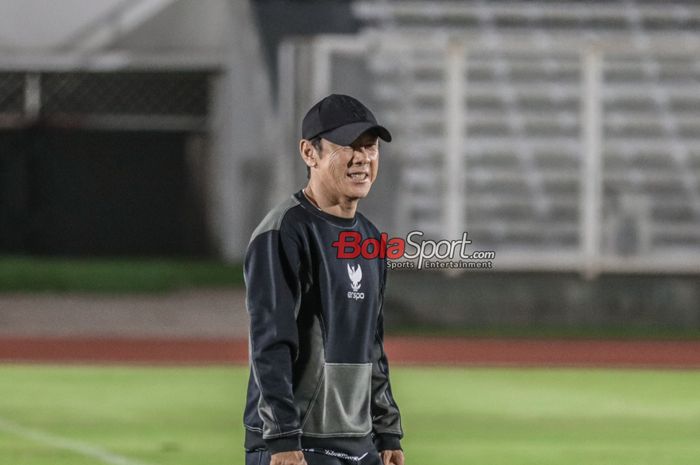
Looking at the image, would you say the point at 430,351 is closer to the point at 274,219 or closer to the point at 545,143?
the point at 545,143

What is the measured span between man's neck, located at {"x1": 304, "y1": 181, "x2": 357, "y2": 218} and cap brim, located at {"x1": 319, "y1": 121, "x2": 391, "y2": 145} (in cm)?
14

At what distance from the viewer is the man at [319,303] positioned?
426 cm

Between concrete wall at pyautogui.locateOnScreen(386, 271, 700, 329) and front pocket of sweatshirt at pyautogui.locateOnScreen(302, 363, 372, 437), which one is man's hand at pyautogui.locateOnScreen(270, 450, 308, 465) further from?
concrete wall at pyautogui.locateOnScreen(386, 271, 700, 329)

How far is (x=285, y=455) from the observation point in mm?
4215

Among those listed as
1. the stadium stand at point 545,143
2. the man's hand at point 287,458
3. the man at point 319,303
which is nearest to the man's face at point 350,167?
the man at point 319,303

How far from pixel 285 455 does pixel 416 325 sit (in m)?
13.0

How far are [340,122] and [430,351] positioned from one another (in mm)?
11038

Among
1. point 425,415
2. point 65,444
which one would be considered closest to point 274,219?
point 65,444

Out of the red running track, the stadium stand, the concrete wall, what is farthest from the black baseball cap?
the concrete wall

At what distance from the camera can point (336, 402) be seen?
4.39m

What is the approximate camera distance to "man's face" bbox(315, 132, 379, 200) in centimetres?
435

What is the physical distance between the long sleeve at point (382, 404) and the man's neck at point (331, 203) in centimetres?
26

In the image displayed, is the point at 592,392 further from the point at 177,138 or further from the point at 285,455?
the point at 177,138

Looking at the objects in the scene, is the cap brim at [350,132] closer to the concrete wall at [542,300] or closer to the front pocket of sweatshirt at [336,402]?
the front pocket of sweatshirt at [336,402]
